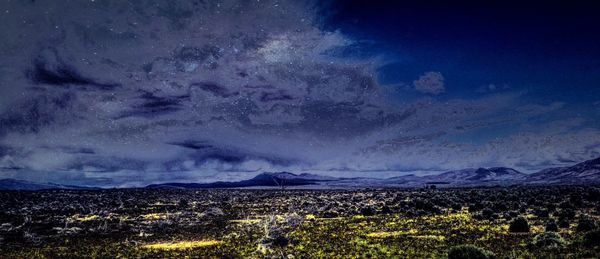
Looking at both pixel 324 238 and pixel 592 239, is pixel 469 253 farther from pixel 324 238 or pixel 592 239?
pixel 324 238

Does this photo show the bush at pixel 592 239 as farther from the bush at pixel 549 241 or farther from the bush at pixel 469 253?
the bush at pixel 469 253

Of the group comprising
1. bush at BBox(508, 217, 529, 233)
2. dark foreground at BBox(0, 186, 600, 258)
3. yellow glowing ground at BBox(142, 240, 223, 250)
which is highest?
bush at BBox(508, 217, 529, 233)

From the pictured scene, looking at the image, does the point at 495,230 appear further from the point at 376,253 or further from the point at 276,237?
the point at 276,237

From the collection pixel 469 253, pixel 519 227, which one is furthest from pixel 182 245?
pixel 519 227

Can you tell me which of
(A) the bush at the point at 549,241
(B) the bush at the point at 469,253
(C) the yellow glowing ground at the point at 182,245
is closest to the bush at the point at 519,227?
(A) the bush at the point at 549,241

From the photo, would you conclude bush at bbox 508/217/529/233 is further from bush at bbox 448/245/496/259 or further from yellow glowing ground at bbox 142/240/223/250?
yellow glowing ground at bbox 142/240/223/250

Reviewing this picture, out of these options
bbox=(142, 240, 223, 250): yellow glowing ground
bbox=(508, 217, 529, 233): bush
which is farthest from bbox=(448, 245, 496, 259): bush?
bbox=(142, 240, 223, 250): yellow glowing ground

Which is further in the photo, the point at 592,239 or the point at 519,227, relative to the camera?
the point at 519,227

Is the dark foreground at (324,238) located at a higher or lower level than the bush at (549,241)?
lower
